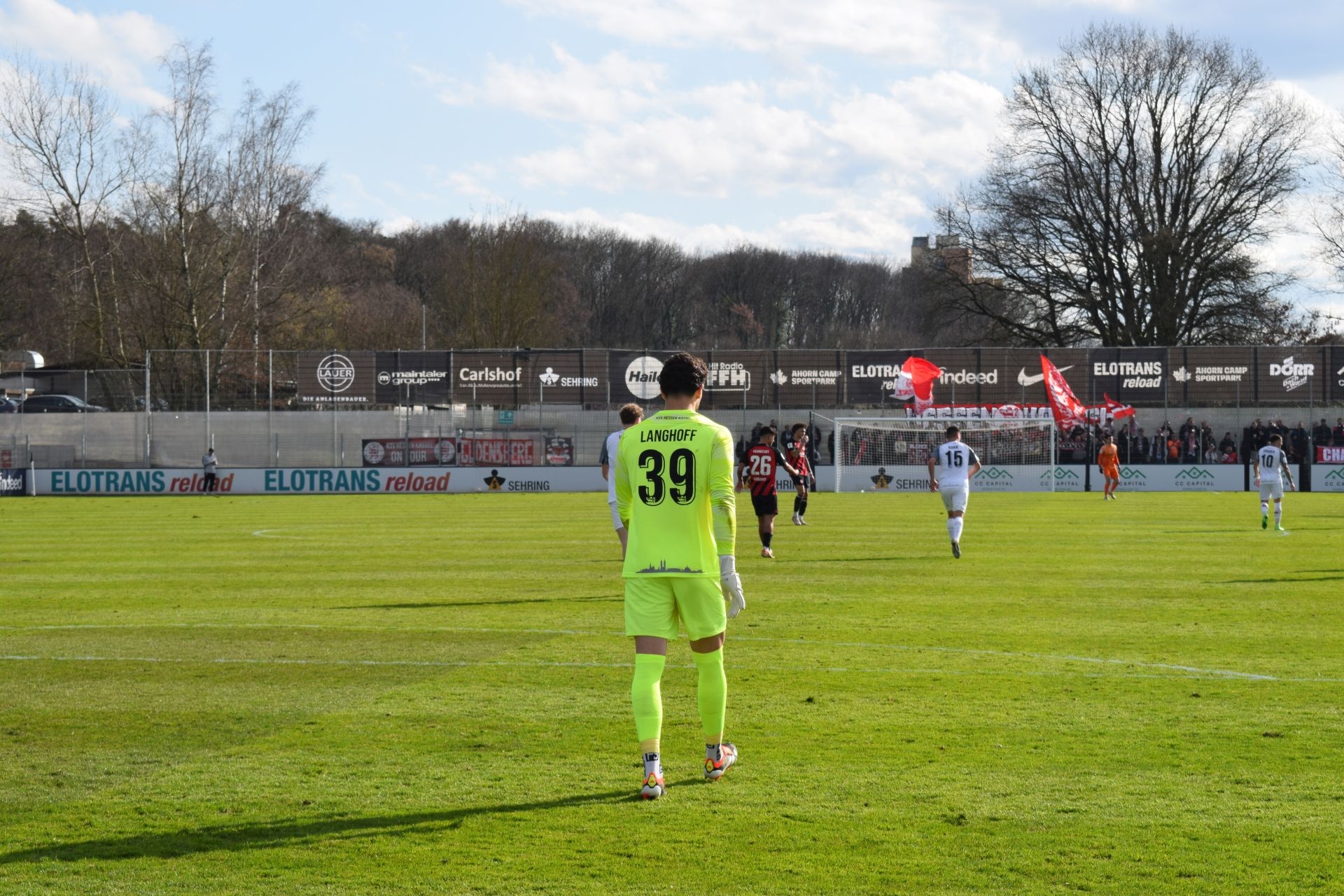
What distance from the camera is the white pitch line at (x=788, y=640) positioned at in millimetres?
9805

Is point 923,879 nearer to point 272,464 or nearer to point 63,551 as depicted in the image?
point 63,551

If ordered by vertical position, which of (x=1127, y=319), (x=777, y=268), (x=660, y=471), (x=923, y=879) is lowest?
(x=923, y=879)

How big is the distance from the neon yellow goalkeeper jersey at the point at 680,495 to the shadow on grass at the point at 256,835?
45.5 inches

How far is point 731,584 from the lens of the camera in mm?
6730

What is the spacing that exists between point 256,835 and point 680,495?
2.45m

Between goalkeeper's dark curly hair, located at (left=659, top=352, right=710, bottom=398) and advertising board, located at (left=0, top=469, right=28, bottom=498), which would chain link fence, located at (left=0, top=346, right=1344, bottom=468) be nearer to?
advertising board, located at (left=0, top=469, right=28, bottom=498)

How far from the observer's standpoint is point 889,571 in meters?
17.2

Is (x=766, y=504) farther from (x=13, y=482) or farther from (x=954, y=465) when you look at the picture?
(x=13, y=482)

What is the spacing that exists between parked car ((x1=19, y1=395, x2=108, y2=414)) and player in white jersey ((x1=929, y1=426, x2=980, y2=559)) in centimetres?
3473

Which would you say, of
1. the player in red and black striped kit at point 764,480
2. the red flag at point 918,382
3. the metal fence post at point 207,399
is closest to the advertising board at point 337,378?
the metal fence post at point 207,399

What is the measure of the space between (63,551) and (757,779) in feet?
56.2

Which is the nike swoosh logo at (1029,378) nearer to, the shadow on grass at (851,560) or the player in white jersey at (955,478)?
the player in white jersey at (955,478)

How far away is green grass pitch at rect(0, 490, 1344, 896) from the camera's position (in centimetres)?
537

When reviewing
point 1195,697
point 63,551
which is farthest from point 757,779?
point 63,551
